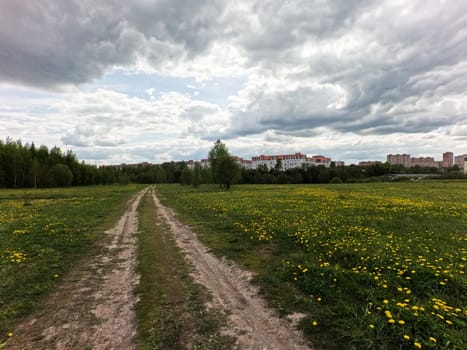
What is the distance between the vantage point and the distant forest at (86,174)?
7850 cm

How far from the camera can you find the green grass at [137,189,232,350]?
4316 millimetres

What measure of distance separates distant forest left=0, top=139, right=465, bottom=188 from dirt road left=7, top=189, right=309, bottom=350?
176ft

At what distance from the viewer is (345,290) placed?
6051mm

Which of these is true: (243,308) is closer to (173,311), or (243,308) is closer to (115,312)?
(173,311)

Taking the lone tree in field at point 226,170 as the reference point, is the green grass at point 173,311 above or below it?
below

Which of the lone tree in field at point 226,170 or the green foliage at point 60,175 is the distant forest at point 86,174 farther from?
the lone tree in field at point 226,170

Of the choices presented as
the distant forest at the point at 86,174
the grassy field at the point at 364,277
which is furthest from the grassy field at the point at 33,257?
the distant forest at the point at 86,174

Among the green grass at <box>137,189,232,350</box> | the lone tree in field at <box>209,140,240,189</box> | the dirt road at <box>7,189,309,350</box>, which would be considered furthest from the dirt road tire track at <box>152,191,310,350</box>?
the lone tree in field at <box>209,140,240,189</box>

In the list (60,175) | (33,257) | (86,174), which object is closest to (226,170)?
(33,257)

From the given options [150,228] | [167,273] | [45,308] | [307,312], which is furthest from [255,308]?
[150,228]

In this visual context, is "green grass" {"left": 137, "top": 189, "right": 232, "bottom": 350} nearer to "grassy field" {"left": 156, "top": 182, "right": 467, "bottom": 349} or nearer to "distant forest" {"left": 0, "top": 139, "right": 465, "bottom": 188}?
"grassy field" {"left": 156, "top": 182, "right": 467, "bottom": 349}

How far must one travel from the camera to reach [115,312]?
17.4ft

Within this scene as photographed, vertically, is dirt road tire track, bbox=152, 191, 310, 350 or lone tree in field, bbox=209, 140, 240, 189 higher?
lone tree in field, bbox=209, 140, 240, 189

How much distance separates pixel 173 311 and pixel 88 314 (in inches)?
75.3
